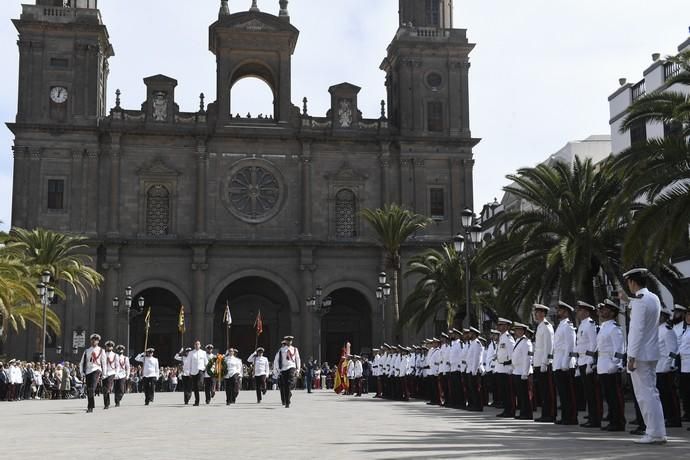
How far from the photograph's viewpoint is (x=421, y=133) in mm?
58094

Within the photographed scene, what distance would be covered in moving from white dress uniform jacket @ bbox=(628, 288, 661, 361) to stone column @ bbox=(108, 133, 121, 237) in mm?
45066

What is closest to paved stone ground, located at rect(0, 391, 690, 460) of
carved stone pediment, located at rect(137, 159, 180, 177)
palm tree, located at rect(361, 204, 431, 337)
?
palm tree, located at rect(361, 204, 431, 337)

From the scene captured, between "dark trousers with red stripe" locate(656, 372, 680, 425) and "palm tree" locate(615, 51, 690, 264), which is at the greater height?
"palm tree" locate(615, 51, 690, 264)

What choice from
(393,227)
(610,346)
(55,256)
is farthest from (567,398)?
(55,256)

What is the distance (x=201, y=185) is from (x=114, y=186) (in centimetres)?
487

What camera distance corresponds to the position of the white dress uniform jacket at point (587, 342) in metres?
15.9

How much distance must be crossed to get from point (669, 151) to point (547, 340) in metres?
5.73

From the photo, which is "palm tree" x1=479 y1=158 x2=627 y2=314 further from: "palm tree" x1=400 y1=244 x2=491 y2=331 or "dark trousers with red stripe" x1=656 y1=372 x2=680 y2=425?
"dark trousers with red stripe" x1=656 y1=372 x2=680 y2=425

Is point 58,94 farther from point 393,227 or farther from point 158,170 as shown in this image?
point 393,227

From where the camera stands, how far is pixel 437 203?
5766 cm

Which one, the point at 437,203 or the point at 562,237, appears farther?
the point at 437,203

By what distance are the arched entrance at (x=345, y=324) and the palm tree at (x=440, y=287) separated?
1076 centimetres

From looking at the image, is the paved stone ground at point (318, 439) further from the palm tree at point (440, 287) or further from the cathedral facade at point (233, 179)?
the cathedral facade at point (233, 179)

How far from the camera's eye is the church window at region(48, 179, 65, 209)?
54.3 m
